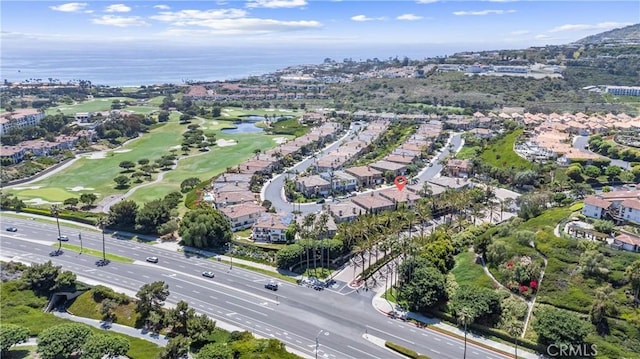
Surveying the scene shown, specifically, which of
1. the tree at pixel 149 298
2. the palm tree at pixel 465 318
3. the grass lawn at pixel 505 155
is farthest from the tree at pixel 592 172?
the tree at pixel 149 298

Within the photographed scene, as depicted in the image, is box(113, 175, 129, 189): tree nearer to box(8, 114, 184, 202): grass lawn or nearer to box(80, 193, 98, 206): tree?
box(8, 114, 184, 202): grass lawn

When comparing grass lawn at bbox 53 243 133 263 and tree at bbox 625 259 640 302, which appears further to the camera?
grass lawn at bbox 53 243 133 263

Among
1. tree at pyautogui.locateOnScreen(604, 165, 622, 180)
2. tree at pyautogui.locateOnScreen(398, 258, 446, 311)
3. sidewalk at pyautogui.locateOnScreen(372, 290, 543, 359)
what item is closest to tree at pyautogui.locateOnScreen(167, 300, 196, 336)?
sidewalk at pyautogui.locateOnScreen(372, 290, 543, 359)

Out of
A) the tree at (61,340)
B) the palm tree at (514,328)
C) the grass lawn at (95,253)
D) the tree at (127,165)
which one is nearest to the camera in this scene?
the tree at (61,340)

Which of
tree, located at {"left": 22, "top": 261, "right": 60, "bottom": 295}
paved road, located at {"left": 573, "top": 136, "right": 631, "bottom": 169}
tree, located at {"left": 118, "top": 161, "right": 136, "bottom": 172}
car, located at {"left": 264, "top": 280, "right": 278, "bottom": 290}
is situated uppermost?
paved road, located at {"left": 573, "top": 136, "right": 631, "bottom": 169}

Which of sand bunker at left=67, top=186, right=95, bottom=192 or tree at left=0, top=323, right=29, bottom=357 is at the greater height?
sand bunker at left=67, top=186, right=95, bottom=192

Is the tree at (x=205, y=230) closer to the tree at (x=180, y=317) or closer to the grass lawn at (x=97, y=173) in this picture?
the tree at (x=180, y=317)

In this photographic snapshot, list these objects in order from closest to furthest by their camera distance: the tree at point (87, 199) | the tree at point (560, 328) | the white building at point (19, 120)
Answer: the tree at point (560, 328), the tree at point (87, 199), the white building at point (19, 120)
